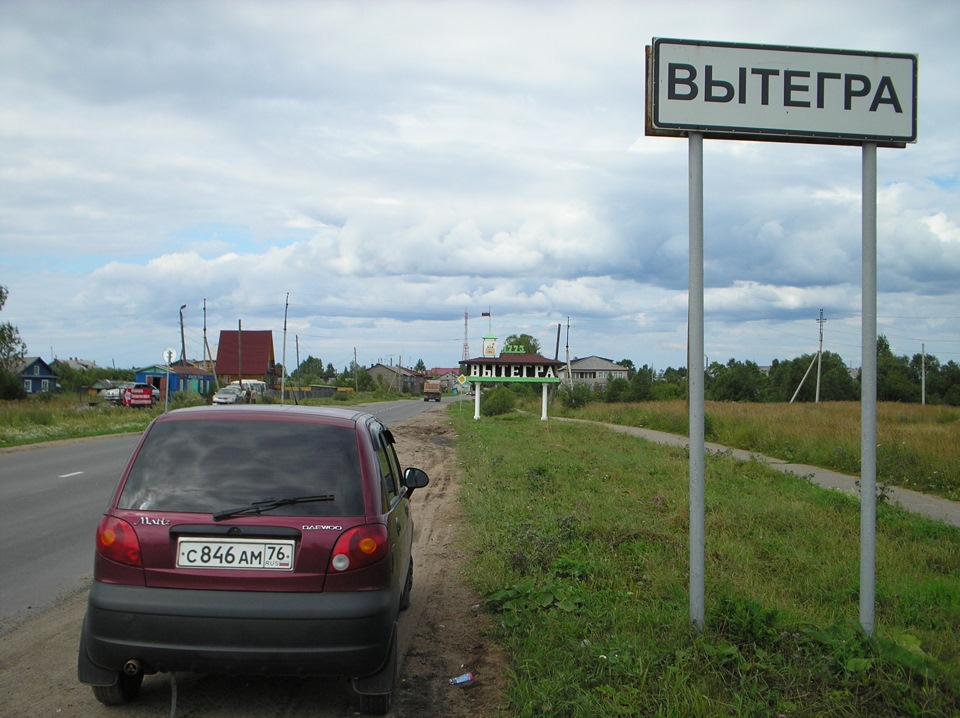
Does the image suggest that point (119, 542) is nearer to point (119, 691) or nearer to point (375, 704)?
point (119, 691)

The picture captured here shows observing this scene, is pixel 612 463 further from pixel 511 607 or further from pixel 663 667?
pixel 663 667

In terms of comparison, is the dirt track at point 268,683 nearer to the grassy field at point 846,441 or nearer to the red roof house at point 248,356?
the grassy field at point 846,441

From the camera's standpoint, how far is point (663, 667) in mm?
4363

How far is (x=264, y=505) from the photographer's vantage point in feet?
13.1

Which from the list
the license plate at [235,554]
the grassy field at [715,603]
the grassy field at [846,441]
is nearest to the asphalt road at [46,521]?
the license plate at [235,554]

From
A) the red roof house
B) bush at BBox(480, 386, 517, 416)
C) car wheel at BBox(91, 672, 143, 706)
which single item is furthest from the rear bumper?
the red roof house

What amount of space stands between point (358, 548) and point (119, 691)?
1.43m

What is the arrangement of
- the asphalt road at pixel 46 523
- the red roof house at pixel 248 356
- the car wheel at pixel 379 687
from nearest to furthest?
the car wheel at pixel 379 687 < the asphalt road at pixel 46 523 < the red roof house at pixel 248 356

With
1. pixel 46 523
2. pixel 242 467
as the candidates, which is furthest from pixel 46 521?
pixel 242 467

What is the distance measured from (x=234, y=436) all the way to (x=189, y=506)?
0.44m

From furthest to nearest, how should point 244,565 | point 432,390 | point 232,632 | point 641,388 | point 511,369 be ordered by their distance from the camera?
point 432,390
point 641,388
point 511,369
point 244,565
point 232,632

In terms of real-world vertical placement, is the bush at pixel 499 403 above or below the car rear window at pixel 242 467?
below

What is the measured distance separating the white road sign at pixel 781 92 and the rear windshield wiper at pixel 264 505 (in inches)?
114

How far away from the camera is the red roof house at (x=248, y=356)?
8712cm
